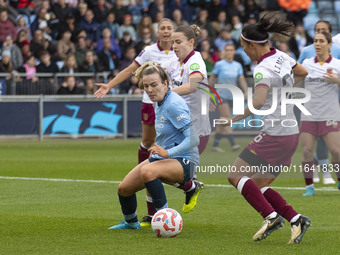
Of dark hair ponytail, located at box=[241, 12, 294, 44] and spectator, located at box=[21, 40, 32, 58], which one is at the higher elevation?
dark hair ponytail, located at box=[241, 12, 294, 44]

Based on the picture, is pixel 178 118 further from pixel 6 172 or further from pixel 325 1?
pixel 325 1

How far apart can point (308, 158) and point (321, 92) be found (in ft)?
3.49

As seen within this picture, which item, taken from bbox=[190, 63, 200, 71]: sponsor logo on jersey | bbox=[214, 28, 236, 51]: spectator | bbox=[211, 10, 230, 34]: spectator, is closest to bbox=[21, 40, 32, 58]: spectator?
bbox=[214, 28, 236, 51]: spectator

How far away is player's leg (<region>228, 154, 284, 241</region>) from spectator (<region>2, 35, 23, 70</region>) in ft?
48.8

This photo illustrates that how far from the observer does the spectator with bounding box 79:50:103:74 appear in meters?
21.9

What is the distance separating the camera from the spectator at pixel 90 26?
23.6 metres

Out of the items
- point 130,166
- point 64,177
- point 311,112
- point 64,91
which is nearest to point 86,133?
point 64,91

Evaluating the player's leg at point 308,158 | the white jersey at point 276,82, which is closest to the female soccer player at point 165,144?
the white jersey at point 276,82

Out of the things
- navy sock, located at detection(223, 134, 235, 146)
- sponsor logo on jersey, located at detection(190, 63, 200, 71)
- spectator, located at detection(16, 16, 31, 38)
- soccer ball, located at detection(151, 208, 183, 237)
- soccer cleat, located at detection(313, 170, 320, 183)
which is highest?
spectator, located at detection(16, 16, 31, 38)

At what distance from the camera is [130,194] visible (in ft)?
26.0

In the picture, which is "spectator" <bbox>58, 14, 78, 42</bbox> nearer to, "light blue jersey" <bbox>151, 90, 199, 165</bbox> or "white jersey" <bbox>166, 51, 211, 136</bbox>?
"white jersey" <bbox>166, 51, 211, 136</bbox>

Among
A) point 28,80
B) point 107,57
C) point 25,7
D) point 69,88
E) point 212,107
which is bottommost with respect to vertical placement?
point 69,88

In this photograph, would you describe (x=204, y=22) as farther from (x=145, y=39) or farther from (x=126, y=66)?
(x=126, y=66)

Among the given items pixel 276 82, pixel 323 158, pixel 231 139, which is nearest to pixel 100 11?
pixel 231 139
